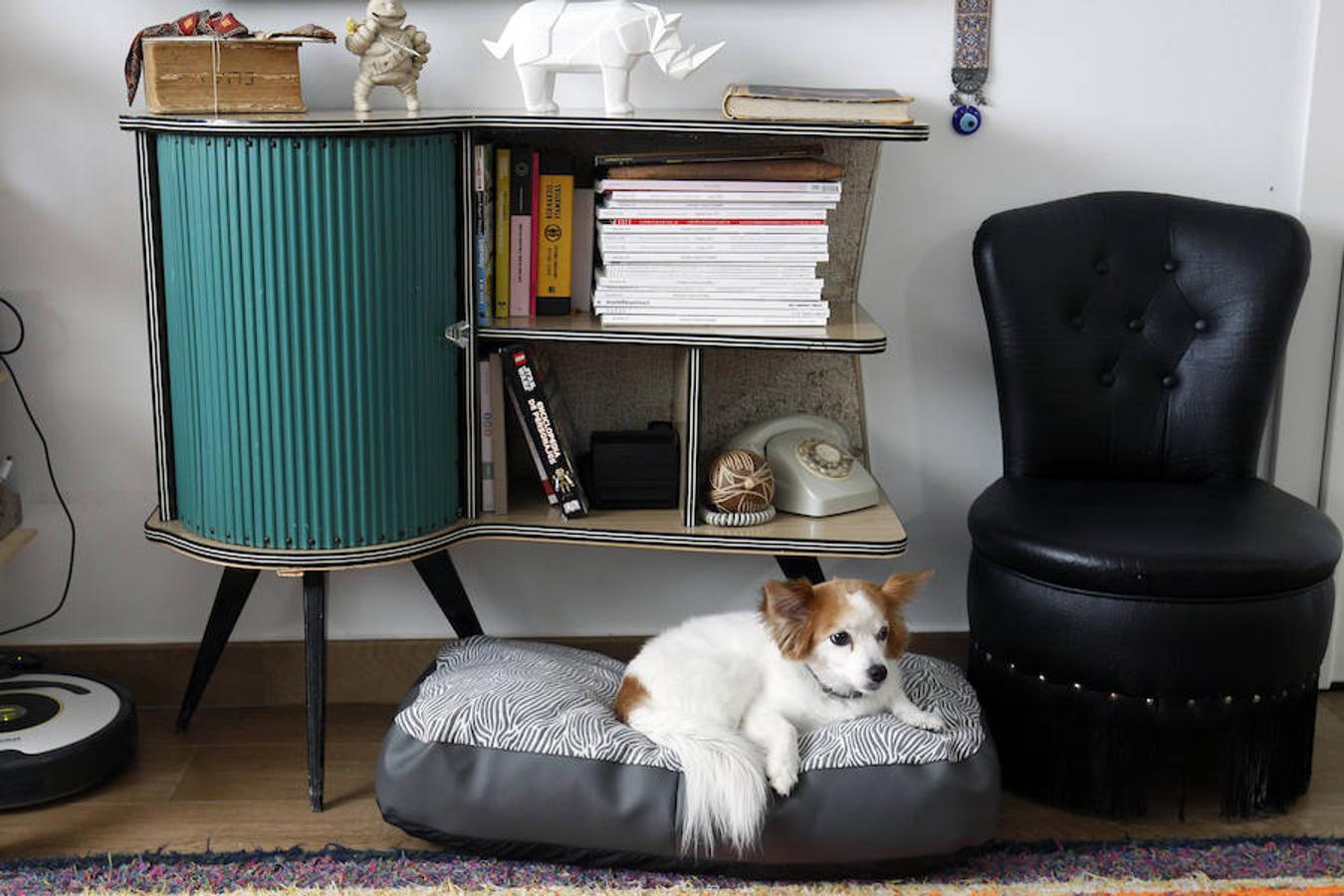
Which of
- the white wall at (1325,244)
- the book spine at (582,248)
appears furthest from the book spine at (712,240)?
the white wall at (1325,244)

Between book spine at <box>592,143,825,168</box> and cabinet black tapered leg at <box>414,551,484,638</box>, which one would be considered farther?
cabinet black tapered leg at <box>414,551,484,638</box>

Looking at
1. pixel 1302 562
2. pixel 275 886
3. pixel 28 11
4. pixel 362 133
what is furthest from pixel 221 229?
pixel 1302 562

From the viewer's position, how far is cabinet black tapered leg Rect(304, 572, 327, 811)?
7.16 feet

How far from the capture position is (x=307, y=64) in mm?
2373

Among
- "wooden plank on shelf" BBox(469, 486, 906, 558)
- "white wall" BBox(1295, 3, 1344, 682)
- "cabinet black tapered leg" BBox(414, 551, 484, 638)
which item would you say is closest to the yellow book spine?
"wooden plank on shelf" BBox(469, 486, 906, 558)

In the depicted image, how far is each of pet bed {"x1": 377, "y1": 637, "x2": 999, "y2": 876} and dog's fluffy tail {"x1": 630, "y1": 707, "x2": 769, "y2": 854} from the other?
0.08ft

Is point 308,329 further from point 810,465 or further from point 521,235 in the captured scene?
point 810,465

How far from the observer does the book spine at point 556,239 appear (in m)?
2.25

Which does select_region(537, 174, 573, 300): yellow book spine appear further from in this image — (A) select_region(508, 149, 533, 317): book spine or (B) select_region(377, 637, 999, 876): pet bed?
(B) select_region(377, 637, 999, 876): pet bed

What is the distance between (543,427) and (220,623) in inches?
25.2

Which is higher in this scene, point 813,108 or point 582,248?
point 813,108

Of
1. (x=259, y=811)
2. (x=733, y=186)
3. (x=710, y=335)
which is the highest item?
(x=733, y=186)

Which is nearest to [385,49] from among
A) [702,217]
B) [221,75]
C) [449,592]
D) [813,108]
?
[221,75]

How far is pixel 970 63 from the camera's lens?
2.40m
